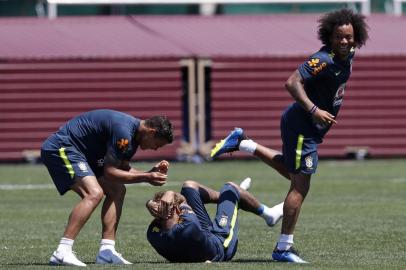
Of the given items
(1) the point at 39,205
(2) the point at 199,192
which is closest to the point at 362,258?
(2) the point at 199,192

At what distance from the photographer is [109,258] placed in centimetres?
1064

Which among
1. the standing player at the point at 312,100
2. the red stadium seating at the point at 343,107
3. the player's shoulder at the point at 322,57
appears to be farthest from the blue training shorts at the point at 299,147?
the red stadium seating at the point at 343,107

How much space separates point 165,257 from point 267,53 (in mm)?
18528

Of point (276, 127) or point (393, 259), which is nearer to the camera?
point (393, 259)

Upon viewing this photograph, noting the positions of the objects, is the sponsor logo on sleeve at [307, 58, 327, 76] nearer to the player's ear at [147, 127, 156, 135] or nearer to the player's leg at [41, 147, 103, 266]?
the player's ear at [147, 127, 156, 135]

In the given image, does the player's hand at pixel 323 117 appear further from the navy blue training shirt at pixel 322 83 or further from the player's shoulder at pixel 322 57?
the player's shoulder at pixel 322 57

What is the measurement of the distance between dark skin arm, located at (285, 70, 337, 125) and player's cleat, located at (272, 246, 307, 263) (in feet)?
3.89

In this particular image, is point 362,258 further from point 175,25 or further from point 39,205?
point 175,25

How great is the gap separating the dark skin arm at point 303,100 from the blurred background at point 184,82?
57.5ft

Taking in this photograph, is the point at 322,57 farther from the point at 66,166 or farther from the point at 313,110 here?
the point at 66,166

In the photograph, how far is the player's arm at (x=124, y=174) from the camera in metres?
10.1

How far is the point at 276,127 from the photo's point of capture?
94.7 feet

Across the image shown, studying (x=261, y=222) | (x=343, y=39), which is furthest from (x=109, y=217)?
(x=261, y=222)

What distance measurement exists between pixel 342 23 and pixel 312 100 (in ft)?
2.41
